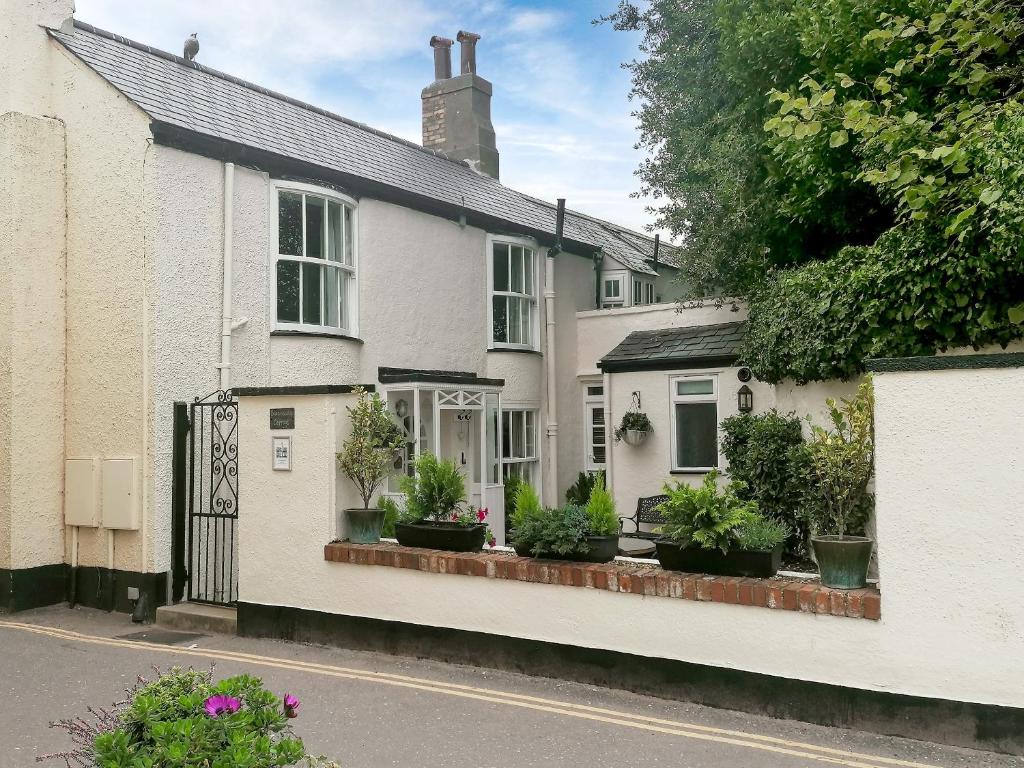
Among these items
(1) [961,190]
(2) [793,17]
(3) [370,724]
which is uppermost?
(2) [793,17]

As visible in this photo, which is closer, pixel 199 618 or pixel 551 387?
pixel 199 618

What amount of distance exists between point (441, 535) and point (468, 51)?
14031 millimetres

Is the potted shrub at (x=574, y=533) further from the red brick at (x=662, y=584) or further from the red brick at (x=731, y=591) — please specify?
the red brick at (x=731, y=591)

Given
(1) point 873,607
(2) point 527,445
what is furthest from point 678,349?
(1) point 873,607

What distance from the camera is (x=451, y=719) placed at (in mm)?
5492

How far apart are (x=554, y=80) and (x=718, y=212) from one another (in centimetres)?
339

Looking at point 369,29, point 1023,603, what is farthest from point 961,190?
point 369,29

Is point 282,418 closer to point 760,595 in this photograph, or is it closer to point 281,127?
point 760,595

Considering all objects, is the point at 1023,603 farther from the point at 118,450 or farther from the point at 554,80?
the point at 554,80

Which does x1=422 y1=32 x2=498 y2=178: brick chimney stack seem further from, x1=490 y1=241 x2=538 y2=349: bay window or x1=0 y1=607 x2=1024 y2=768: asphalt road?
x1=0 y1=607 x2=1024 y2=768: asphalt road

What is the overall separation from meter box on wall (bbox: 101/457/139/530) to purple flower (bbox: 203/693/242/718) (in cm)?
692

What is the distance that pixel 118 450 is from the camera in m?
9.54

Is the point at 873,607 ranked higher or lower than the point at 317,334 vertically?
lower

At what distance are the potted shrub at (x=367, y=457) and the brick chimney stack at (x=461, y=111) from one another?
11741 millimetres
